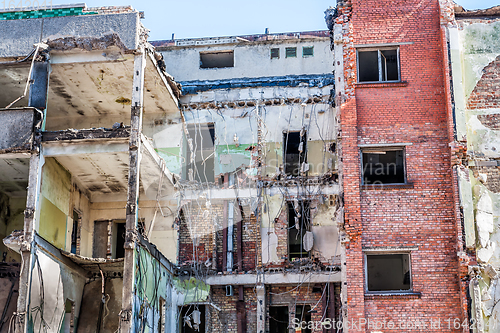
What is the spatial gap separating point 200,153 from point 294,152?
10.9 feet

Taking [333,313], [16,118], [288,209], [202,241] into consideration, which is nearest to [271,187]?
[288,209]

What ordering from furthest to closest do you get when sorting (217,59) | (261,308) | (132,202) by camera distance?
(217,59)
(261,308)
(132,202)

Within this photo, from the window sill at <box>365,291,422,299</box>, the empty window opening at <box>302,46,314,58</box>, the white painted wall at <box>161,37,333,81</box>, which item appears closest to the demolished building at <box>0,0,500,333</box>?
the window sill at <box>365,291,422,299</box>

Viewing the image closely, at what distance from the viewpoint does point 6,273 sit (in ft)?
61.1

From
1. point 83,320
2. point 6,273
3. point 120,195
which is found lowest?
point 83,320

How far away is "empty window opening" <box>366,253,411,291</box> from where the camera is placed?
1708 cm

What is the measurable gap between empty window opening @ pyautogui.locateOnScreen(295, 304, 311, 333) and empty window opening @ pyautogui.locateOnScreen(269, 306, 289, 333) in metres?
0.38

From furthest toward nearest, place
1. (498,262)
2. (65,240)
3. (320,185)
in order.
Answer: (320,185) < (65,240) < (498,262)

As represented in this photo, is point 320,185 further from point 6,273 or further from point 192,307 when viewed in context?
point 6,273

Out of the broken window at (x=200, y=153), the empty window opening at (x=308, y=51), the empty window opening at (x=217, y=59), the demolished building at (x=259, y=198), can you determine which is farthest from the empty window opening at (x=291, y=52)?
the broken window at (x=200, y=153)

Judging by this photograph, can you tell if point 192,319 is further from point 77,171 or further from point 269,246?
point 77,171

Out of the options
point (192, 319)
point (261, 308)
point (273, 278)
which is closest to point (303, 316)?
point (261, 308)

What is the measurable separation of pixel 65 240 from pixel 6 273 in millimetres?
2131

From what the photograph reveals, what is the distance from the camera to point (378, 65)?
736 inches
